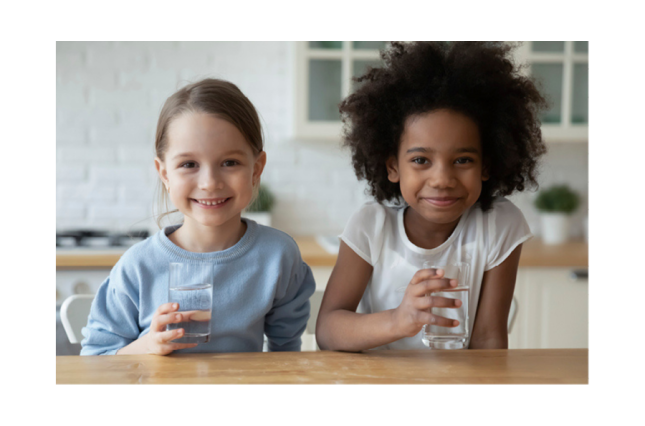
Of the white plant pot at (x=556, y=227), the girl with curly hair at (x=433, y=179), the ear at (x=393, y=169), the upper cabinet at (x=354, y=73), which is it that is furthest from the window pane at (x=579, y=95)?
the ear at (x=393, y=169)

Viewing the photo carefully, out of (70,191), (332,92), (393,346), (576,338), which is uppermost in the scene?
(332,92)

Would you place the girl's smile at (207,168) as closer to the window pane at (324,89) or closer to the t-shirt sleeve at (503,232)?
the t-shirt sleeve at (503,232)

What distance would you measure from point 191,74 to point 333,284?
65.3 inches

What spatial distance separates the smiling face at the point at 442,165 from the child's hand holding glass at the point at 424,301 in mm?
165

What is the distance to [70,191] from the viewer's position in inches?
90.1

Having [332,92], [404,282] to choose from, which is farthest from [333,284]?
[332,92]

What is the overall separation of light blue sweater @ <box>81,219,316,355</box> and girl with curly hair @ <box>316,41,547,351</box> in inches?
3.5

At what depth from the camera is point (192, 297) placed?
28.2 inches

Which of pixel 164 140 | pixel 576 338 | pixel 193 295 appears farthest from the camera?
pixel 576 338

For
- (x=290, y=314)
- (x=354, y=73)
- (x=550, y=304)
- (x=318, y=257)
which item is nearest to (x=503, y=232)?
(x=290, y=314)

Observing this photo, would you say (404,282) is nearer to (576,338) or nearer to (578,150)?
(576,338)

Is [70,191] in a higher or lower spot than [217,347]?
higher

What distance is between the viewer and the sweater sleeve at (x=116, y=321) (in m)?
0.85
